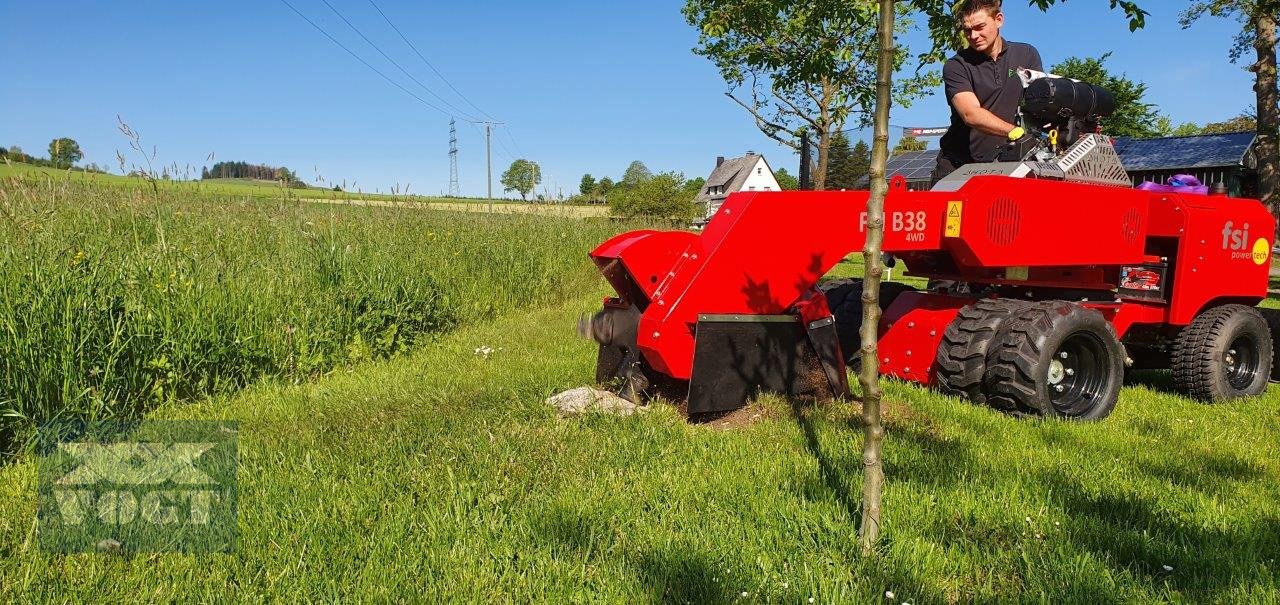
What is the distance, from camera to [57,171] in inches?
285

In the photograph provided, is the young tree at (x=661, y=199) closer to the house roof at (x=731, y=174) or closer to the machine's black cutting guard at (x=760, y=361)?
the house roof at (x=731, y=174)

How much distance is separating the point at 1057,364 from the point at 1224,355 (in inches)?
56.0

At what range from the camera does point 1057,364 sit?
4035mm

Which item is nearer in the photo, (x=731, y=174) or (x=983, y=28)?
(x=983, y=28)

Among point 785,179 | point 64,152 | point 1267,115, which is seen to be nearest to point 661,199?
point 1267,115

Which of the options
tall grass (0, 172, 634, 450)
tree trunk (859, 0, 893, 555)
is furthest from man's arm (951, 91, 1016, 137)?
tall grass (0, 172, 634, 450)

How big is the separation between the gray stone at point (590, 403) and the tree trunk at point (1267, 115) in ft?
51.6

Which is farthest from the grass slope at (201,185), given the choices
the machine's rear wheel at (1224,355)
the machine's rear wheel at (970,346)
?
the machine's rear wheel at (1224,355)

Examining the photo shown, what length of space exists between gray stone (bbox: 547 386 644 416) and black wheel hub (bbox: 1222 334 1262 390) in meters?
3.98

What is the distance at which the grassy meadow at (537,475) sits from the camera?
2.15 m

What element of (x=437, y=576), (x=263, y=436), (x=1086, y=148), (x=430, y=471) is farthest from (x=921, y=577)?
(x=1086, y=148)

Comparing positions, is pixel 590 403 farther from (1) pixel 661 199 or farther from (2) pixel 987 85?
(1) pixel 661 199

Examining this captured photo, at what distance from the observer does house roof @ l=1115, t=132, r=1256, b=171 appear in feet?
108

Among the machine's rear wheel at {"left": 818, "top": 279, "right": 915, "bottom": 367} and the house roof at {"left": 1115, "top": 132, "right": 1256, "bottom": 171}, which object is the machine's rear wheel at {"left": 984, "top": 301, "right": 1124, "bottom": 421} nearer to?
the machine's rear wheel at {"left": 818, "top": 279, "right": 915, "bottom": 367}
